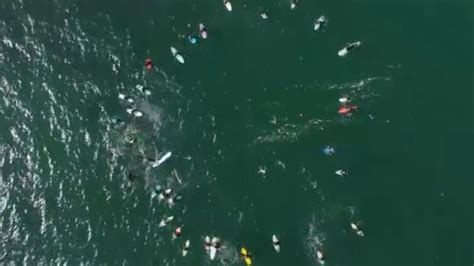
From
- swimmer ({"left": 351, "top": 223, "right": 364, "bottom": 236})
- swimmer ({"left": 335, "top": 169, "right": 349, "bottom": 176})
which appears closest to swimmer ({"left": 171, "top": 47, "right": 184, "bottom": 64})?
swimmer ({"left": 335, "top": 169, "right": 349, "bottom": 176})

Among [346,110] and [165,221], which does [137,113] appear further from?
[346,110]

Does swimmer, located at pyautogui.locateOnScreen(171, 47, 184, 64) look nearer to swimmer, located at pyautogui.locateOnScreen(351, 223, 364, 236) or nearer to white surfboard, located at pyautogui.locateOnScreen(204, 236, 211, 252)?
white surfboard, located at pyautogui.locateOnScreen(204, 236, 211, 252)

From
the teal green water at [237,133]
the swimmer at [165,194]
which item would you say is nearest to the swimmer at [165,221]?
the teal green water at [237,133]

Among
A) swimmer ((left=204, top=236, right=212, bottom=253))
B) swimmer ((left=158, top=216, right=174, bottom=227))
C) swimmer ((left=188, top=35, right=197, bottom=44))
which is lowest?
swimmer ((left=204, top=236, right=212, bottom=253))

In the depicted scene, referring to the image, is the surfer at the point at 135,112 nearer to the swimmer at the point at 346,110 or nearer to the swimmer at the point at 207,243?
the swimmer at the point at 207,243

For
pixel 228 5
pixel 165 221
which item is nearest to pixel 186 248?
pixel 165 221

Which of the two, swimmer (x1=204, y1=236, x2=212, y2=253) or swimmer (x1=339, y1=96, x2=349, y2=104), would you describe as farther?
swimmer (x1=339, y1=96, x2=349, y2=104)
